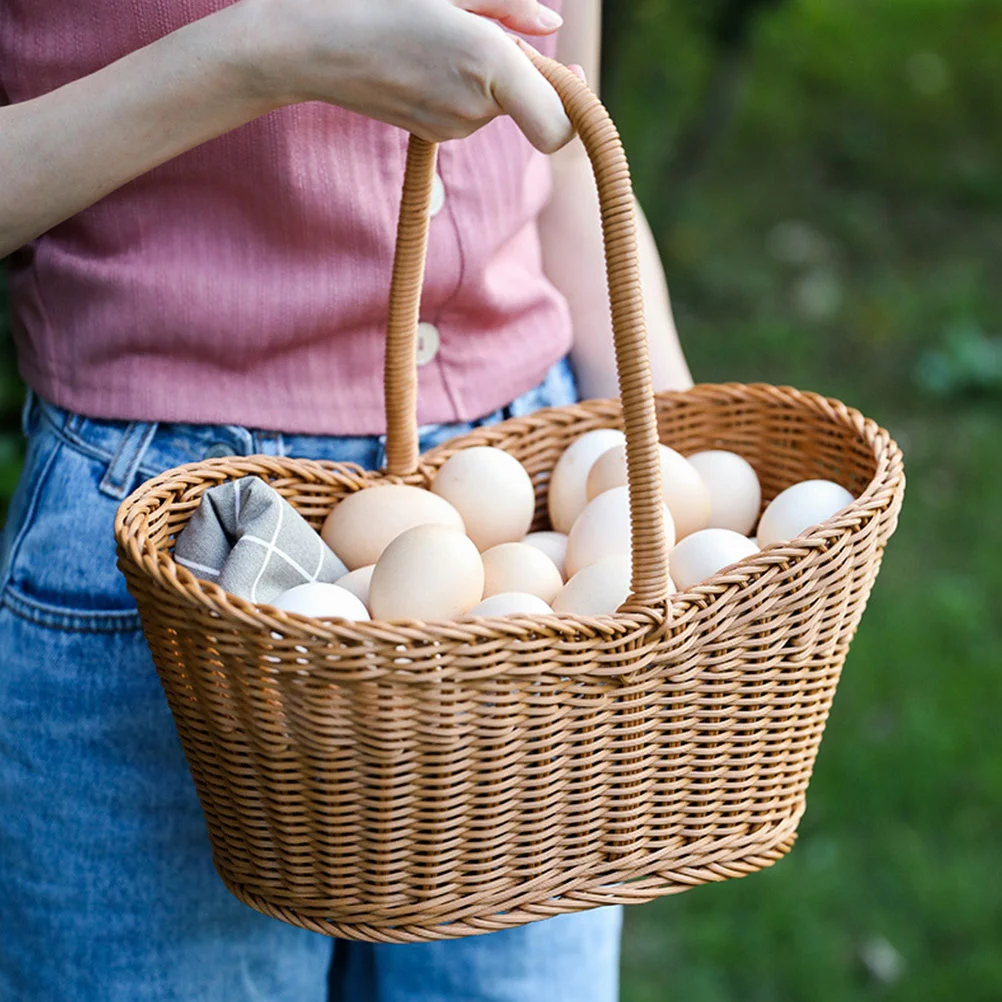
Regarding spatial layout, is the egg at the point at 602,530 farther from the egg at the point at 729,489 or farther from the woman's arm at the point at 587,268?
the woman's arm at the point at 587,268

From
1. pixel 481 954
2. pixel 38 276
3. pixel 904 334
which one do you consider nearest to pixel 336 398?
pixel 38 276

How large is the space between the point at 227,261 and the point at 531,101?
1.10 feet

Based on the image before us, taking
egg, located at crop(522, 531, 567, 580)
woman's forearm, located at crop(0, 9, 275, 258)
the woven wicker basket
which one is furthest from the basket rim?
woman's forearm, located at crop(0, 9, 275, 258)

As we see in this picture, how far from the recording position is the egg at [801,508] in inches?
43.1

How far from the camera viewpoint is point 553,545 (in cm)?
117

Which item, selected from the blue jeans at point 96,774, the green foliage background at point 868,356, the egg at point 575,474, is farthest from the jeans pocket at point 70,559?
the green foliage background at point 868,356

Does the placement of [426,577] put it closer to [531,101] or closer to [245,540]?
[245,540]

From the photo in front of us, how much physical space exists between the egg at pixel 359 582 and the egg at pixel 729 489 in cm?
31

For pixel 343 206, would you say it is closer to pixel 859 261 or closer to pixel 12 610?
pixel 12 610

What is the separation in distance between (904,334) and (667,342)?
284 cm

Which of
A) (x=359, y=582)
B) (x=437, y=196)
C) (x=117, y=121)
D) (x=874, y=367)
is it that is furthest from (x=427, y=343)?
(x=874, y=367)

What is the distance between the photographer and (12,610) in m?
1.09

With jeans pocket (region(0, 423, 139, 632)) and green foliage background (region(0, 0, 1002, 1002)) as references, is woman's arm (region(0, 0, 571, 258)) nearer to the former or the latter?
jeans pocket (region(0, 423, 139, 632))

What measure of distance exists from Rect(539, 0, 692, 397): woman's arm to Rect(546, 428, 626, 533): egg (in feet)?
0.50
